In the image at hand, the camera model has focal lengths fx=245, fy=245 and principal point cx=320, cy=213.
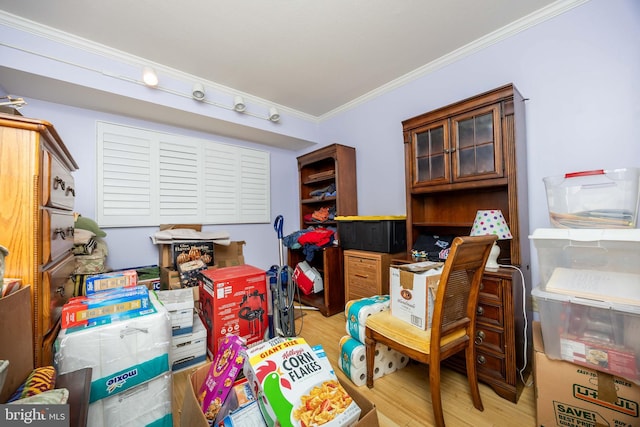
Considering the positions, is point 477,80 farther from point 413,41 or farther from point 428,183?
point 428,183

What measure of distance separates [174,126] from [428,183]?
9.29 ft

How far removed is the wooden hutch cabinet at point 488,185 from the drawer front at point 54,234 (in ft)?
7.15

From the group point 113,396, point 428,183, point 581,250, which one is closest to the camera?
point 113,396

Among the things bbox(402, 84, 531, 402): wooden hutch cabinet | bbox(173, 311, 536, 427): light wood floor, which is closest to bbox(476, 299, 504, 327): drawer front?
bbox(402, 84, 531, 402): wooden hutch cabinet

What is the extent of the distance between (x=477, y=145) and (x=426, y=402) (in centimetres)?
170

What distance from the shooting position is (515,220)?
5.14 feet

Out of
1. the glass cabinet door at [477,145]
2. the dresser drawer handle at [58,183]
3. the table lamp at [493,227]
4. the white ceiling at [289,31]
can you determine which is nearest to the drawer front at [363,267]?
the table lamp at [493,227]

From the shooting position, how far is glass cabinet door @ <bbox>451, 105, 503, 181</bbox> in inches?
65.3

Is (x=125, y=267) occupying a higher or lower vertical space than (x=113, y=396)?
higher

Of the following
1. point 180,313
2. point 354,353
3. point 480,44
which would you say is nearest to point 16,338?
point 180,313

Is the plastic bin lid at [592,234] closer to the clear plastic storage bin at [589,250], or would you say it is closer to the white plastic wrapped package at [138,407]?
the clear plastic storage bin at [589,250]

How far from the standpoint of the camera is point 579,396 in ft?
3.52

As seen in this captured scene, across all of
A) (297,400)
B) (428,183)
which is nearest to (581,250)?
(428,183)

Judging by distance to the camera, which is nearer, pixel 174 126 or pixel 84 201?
pixel 84 201
